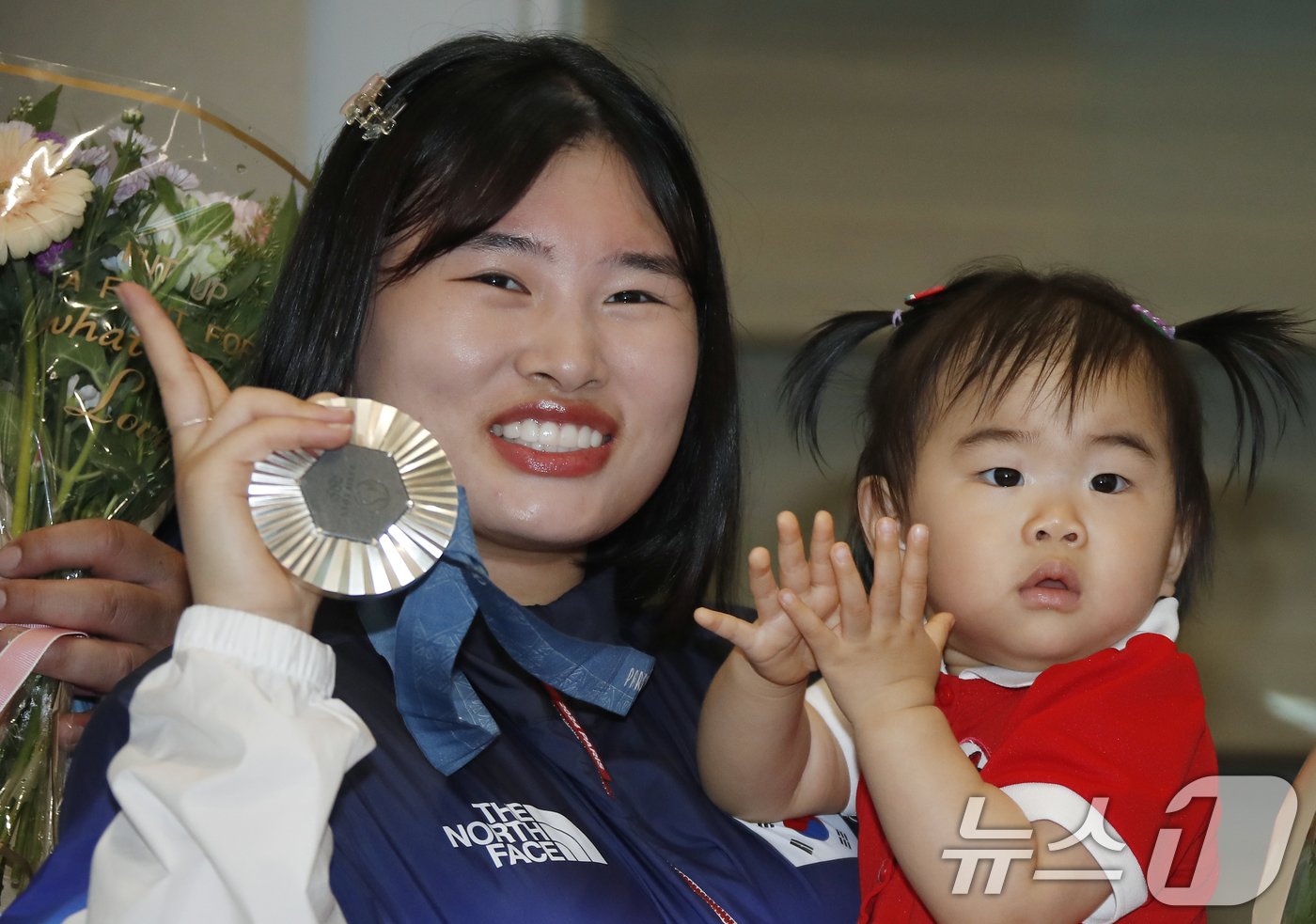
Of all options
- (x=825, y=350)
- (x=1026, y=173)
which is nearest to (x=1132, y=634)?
(x=825, y=350)

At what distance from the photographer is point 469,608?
3.87 feet

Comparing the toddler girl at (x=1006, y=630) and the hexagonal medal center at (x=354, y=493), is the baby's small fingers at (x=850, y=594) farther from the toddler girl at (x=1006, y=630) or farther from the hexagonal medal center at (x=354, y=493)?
the hexagonal medal center at (x=354, y=493)

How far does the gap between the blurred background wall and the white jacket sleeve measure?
6.49ft

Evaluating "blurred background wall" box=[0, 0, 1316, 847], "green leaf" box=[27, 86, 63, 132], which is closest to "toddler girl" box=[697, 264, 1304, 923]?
"green leaf" box=[27, 86, 63, 132]

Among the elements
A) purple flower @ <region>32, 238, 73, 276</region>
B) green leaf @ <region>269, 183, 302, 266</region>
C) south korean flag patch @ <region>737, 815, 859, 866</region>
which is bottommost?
south korean flag patch @ <region>737, 815, 859, 866</region>

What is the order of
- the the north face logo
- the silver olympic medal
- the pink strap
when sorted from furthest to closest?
1. the pink strap
2. the the north face logo
3. the silver olympic medal

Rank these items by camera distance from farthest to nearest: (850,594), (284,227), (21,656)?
(284,227), (21,656), (850,594)

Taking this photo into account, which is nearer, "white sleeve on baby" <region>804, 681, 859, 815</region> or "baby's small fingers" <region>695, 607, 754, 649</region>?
"baby's small fingers" <region>695, 607, 754, 649</region>

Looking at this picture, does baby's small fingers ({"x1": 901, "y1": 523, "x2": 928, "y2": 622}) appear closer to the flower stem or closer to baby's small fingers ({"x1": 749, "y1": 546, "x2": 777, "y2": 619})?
baby's small fingers ({"x1": 749, "y1": 546, "x2": 777, "y2": 619})

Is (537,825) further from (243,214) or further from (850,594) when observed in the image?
(243,214)

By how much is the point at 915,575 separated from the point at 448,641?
0.42 metres

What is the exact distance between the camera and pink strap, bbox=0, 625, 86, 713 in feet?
4.11

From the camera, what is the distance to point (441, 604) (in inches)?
46.6

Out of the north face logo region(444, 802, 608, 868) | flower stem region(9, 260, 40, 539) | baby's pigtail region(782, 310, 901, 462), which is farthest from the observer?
baby's pigtail region(782, 310, 901, 462)
